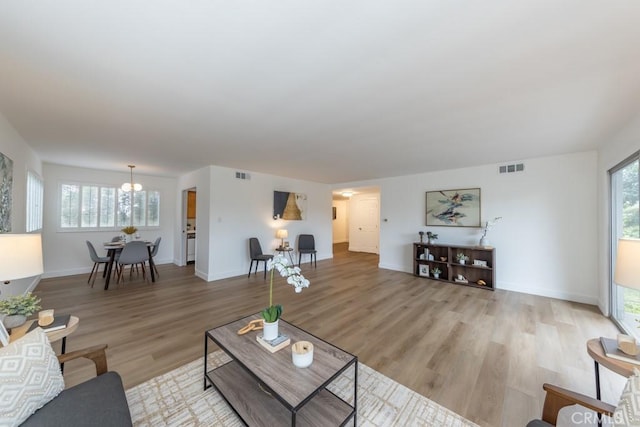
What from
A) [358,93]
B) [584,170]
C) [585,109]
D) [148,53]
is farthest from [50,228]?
[584,170]

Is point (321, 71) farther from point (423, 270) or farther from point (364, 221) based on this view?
point (364, 221)

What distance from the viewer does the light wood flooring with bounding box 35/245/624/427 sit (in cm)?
188

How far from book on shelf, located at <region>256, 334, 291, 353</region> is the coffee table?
0.03 metres

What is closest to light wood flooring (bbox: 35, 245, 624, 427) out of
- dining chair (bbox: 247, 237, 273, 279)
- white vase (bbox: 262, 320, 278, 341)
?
dining chair (bbox: 247, 237, 273, 279)

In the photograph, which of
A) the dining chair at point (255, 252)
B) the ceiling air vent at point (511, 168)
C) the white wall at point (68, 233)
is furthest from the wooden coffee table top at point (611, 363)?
the white wall at point (68, 233)

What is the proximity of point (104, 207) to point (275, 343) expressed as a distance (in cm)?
618

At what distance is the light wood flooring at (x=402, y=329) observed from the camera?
1.88m

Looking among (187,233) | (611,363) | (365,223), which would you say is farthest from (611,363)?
(365,223)

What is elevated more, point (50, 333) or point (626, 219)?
point (626, 219)

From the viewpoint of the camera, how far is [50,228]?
484 centimetres

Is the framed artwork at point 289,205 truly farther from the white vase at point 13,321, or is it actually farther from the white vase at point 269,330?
the white vase at point 13,321

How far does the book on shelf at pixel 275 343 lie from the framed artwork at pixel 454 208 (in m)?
4.56

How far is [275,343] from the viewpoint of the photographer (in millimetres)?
1635

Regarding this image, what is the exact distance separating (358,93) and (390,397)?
2.41 m
